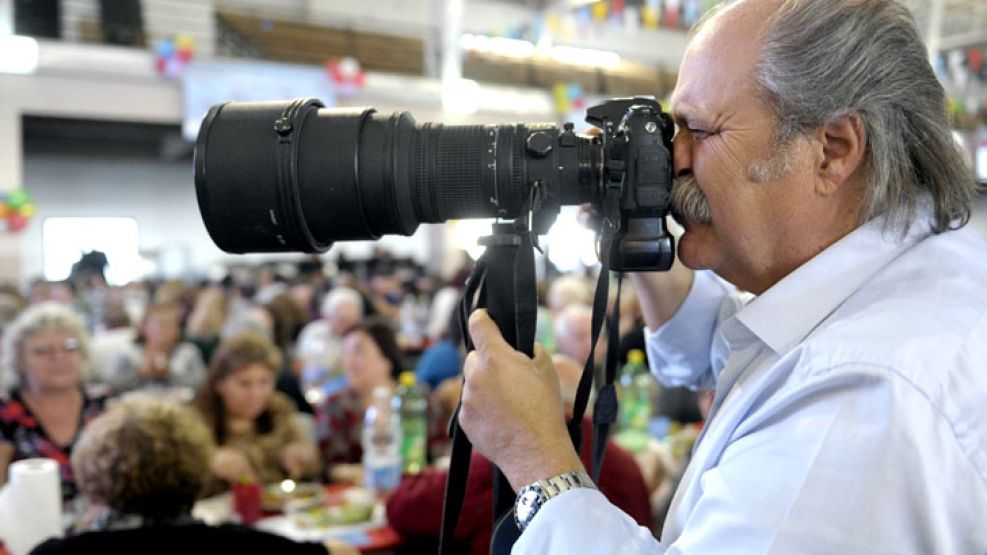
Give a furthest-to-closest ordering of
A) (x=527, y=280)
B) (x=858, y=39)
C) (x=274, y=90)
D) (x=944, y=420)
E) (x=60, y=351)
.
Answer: (x=274, y=90), (x=60, y=351), (x=527, y=280), (x=858, y=39), (x=944, y=420)

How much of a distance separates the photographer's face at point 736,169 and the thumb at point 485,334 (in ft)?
0.76

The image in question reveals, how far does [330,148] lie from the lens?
92 centimetres

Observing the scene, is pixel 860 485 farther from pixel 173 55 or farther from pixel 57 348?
pixel 173 55

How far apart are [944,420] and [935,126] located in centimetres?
32

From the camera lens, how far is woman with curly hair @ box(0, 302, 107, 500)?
241 centimetres

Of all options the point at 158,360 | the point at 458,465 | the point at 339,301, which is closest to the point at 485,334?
the point at 458,465

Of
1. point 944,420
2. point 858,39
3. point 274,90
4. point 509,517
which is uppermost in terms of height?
point 274,90

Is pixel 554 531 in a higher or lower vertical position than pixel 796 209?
lower

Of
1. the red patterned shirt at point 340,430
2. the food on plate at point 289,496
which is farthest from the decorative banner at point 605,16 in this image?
the food on plate at point 289,496

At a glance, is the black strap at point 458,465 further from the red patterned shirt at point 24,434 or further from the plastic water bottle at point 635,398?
the plastic water bottle at point 635,398

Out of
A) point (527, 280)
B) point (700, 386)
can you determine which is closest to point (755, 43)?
point (527, 280)

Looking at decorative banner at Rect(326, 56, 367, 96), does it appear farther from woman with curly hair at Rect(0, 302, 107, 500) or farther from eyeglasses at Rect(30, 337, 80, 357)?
eyeglasses at Rect(30, 337, 80, 357)

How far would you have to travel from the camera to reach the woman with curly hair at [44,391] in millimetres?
2410

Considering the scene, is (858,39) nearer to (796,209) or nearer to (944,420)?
(796,209)
